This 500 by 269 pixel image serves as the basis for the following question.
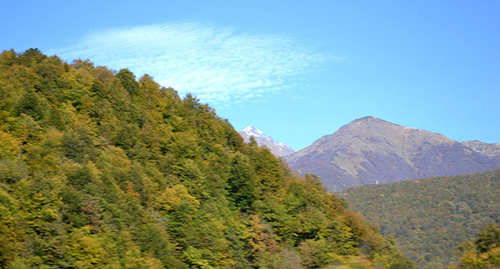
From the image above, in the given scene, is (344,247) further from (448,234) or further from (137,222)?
(448,234)

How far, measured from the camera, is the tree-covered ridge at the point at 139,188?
139 ft

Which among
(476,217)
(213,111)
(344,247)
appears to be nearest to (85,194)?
(344,247)

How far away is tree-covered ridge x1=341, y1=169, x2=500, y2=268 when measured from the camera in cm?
10506

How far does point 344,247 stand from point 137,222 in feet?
93.3

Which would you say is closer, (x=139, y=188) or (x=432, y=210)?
(x=139, y=188)

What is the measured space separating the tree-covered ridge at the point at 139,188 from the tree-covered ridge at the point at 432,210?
122 feet

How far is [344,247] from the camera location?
62844 millimetres

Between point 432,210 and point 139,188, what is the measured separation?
104662 mm

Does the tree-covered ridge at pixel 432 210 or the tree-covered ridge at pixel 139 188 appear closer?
the tree-covered ridge at pixel 139 188

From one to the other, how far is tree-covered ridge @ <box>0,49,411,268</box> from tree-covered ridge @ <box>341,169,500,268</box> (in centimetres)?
3726

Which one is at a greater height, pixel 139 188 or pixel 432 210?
pixel 139 188

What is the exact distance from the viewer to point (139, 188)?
58.0 metres

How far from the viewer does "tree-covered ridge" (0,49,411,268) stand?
42469 millimetres

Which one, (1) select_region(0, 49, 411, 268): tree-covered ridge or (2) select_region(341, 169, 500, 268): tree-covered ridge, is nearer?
(1) select_region(0, 49, 411, 268): tree-covered ridge
